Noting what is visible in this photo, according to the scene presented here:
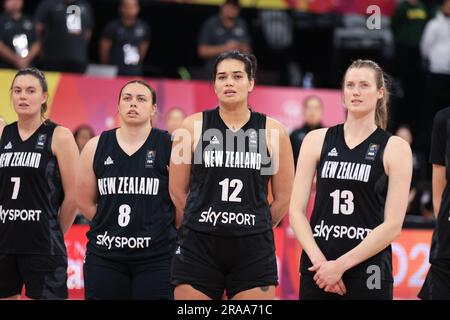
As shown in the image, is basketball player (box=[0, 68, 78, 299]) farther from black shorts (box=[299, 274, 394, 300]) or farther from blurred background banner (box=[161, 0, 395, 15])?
blurred background banner (box=[161, 0, 395, 15])

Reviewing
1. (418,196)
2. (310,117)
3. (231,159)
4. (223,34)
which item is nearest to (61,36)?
(223,34)

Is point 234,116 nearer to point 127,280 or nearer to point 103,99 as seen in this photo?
point 127,280

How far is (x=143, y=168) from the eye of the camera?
7.02 meters

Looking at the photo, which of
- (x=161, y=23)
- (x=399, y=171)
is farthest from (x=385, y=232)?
(x=161, y=23)

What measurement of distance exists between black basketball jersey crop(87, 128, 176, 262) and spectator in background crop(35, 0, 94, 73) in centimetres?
622

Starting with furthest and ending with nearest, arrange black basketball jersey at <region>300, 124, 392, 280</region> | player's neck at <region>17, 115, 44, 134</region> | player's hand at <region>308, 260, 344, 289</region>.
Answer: player's neck at <region>17, 115, 44, 134</region> → black basketball jersey at <region>300, 124, 392, 280</region> → player's hand at <region>308, 260, 344, 289</region>

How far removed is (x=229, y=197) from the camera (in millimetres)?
6258

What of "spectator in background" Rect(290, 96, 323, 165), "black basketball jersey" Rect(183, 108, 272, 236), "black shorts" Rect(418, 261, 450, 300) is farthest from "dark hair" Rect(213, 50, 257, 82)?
"spectator in background" Rect(290, 96, 323, 165)

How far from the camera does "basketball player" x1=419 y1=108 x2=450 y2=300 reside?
6.42 m

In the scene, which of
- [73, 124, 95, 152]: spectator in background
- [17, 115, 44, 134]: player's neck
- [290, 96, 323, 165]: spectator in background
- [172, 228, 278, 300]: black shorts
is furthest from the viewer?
[290, 96, 323, 165]: spectator in background

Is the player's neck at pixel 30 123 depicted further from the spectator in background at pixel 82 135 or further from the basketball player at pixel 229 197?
the spectator in background at pixel 82 135

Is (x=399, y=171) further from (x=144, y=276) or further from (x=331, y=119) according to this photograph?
(x=331, y=119)

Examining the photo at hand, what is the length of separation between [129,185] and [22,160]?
2.92ft

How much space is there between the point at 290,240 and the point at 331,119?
3045mm
